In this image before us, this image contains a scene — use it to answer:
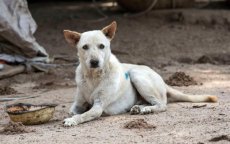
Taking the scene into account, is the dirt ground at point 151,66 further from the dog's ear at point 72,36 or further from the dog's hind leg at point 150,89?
the dog's ear at point 72,36

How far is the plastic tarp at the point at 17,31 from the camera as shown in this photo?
34.7 feet

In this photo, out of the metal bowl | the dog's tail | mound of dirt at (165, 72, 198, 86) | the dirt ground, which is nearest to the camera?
the dirt ground

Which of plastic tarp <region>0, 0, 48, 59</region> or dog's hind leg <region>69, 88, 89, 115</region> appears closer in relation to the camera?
dog's hind leg <region>69, 88, 89, 115</region>

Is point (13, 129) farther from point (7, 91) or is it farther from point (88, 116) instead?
point (7, 91)

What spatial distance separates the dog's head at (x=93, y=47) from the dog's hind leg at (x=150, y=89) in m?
0.60

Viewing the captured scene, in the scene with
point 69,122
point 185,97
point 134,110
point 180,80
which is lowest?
point 180,80

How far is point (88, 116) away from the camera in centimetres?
693

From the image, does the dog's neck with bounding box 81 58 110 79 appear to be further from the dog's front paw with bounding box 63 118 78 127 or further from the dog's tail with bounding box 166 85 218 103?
the dog's tail with bounding box 166 85 218 103

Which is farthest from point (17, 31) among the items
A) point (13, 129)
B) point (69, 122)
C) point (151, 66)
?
point (13, 129)

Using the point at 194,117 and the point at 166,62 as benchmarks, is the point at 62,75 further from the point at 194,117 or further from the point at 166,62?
the point at 194,117

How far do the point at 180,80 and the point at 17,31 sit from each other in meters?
2.97

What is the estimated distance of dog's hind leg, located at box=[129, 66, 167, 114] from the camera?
7441mm

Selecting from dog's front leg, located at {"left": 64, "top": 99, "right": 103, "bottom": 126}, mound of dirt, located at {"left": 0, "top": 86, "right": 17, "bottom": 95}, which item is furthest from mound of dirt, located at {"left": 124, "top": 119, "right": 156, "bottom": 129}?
mound of dirt, located at {"left": 0, "top": 86, "right": 17, "bottom": 95}

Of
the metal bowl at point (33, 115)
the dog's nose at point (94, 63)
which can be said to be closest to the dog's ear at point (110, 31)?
the dog's nose at point (94, 63)
